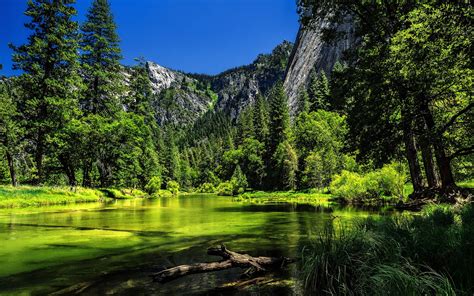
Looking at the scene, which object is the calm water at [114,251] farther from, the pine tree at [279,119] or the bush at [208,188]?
the bush at [208,188]

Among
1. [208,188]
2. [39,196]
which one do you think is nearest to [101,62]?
[39,196]

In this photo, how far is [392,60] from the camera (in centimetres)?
1309

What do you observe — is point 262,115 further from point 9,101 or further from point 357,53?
point 357,53

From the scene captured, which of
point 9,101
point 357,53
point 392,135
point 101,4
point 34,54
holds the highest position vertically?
point 101,4

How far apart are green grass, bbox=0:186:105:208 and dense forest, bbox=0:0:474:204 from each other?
2.54 meters

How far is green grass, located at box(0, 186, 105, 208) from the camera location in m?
24.4

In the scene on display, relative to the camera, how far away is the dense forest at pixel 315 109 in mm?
12430

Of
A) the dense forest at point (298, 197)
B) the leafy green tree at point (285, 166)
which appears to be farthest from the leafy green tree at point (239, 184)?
the dense forest at point (298, 197)

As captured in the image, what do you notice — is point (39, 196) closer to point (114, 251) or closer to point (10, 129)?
point (10, 129)

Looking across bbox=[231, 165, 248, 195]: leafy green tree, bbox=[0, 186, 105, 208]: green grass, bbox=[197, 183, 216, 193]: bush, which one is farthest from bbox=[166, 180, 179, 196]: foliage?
bbox=[0, 186, 105, 208]: green grass

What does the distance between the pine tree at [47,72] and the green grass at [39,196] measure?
2789 millimetres

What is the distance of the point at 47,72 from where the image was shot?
33.7m

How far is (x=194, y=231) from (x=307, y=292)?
943 cm

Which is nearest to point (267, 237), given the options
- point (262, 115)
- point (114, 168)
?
point (114, 168)
